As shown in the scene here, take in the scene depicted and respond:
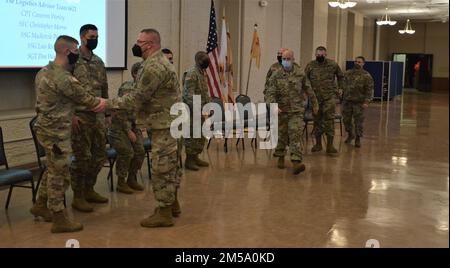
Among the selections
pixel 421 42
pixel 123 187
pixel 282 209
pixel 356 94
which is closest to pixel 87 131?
pixel 123 187

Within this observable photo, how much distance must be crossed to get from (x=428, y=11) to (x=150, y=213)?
68.1 feet

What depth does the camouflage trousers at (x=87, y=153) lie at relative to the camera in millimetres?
4672

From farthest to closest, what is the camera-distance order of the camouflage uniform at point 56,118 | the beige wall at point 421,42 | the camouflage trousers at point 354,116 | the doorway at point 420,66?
the doorway at point 420,66 → the beige wall at point 421,42 → the camouflage trousers at point 354,116 → the camouflage uniform at point 56,118

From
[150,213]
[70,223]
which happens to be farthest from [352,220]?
[70,223]

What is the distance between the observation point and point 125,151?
5.32 meters

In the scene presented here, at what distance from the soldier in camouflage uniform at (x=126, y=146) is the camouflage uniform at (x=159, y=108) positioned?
917mm

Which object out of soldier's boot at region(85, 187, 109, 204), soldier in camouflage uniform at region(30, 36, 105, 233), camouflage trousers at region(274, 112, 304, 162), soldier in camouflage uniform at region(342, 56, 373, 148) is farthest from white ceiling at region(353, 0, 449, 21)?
soldier in camouflage uniform at region(30, 36, 105, 233)

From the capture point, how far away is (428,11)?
73.1ft

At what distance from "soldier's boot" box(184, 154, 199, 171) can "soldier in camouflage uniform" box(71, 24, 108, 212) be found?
2005mm

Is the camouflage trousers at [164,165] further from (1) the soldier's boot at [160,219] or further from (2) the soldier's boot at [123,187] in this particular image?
(2) the soldier's boot at [123,187]

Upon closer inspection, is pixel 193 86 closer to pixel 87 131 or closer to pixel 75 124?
pixel 87 131

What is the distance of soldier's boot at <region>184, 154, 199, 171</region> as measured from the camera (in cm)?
685

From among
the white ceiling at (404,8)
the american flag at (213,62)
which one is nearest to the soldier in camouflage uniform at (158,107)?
the american flag at (213,62)

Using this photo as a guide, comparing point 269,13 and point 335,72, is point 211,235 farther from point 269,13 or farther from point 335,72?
point 269,13
